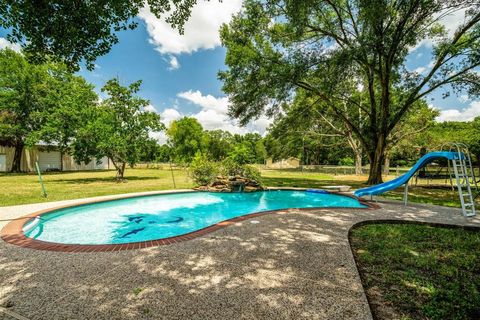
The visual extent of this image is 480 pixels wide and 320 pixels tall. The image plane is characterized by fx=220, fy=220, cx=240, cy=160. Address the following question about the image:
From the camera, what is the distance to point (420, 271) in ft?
10.1

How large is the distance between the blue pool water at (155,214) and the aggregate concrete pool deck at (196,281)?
2.02 meters

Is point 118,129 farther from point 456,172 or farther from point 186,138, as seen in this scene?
point 186,138

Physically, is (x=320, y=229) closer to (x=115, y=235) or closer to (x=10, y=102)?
(x=115, y=235)

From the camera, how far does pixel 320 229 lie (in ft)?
16.1

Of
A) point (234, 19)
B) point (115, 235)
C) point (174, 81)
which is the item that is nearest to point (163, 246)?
point (115, 235)

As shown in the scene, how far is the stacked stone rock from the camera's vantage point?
12.4m

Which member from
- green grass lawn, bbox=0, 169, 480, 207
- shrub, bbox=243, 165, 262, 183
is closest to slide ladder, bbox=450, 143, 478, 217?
green grass lawn, bbox=0, 169, 480, 207

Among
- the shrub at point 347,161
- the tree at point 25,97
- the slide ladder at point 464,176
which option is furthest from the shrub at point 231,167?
the shrub at point 347,161

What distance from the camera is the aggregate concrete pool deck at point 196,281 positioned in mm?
2188

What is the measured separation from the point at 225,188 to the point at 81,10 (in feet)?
31.6

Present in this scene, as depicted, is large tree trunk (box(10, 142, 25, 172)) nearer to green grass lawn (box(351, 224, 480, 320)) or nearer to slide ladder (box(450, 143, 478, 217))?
green grass lawn (box(351, 224, 480, 320))

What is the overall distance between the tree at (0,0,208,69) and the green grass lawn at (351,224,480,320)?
21.2 ft

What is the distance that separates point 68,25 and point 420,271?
7.15 meters

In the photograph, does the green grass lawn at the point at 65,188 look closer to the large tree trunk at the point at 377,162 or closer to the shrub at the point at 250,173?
the shrub at the point at 250,173
